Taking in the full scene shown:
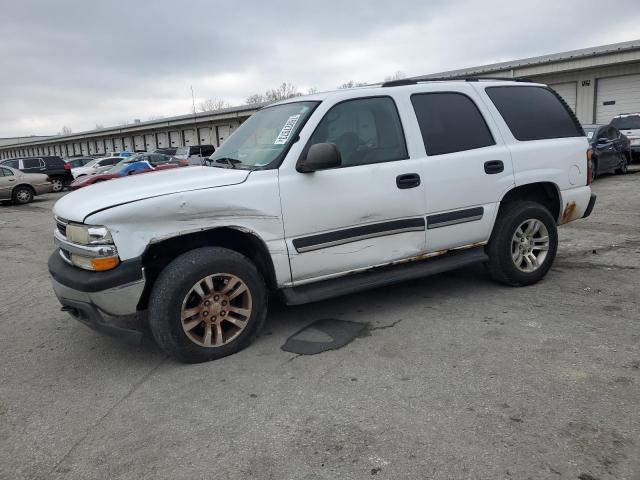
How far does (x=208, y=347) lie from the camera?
369cm

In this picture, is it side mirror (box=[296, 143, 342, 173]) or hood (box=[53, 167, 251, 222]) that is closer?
hood (box=[53, 167, 251, 222])

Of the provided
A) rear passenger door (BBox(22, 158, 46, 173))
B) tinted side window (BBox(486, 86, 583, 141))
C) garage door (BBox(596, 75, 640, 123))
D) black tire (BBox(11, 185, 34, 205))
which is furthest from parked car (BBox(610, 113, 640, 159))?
rear passenger door (BBox(22, 158, 46, 173))

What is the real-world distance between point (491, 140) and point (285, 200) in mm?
2142

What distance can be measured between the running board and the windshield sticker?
1152 millimetres

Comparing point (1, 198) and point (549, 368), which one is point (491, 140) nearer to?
point (549, 368)

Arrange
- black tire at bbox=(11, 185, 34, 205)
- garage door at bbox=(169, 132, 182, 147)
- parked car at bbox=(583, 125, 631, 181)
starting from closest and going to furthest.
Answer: parked car at bbox=(583, 125, 631, 181) → black tire at bbox=(11, 185, 34, 205) → garage door at bbox=(169, 132, 182, 147)

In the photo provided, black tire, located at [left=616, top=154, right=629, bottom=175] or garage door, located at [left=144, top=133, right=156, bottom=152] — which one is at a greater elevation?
garage door, located at [left=144, top=133, right=156, bottom=152]

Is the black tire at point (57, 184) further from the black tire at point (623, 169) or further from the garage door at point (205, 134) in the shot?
the garage door at point (205, 134)

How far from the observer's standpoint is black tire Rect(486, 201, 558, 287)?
4789mm

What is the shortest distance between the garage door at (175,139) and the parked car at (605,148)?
149 ft

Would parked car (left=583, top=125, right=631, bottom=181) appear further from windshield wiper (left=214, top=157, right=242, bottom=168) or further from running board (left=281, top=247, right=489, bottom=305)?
windshield wiper (left=214, top=157, right=242, bottom=168)

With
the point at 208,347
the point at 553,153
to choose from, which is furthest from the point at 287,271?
the point at 553,153

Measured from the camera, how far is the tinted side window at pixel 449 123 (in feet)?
14.5


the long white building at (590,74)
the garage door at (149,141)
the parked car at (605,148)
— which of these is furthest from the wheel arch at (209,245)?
the garage door at (149,141)
